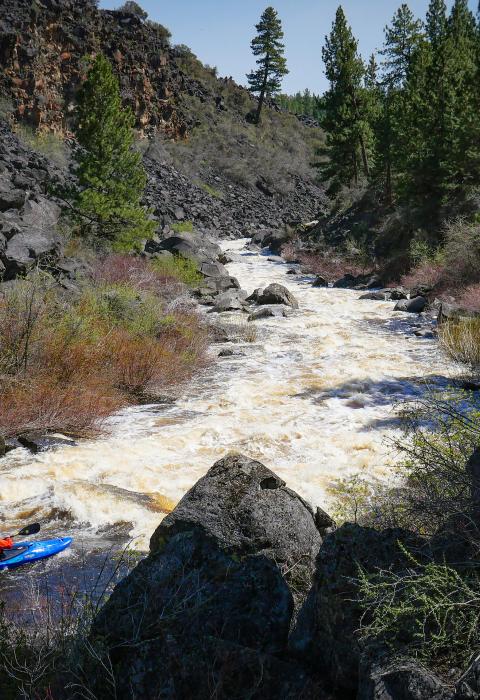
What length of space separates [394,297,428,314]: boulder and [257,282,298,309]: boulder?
322 centimetres

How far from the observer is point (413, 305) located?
16375mm

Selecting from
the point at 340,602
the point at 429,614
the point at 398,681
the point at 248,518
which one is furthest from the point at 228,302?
the point at 398,681

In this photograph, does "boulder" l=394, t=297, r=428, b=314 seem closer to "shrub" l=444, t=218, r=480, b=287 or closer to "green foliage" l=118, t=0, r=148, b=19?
"shrub" l=444, t=218, r=480, b=287

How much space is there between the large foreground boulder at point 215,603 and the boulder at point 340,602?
129 millimetres

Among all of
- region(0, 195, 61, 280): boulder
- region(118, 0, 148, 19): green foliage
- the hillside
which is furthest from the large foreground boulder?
region(118, 0, 148, 19): green foliage

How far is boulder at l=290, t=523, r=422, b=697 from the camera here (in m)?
2.46

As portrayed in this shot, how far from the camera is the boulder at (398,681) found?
6.44 ft

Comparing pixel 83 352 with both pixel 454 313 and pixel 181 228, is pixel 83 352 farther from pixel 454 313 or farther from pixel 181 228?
pixel 181 228

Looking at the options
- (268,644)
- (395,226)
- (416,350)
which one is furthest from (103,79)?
(268,644)

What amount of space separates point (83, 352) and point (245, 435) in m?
3.36

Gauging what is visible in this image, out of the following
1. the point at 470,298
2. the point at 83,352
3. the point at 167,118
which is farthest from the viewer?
the point at 167,118

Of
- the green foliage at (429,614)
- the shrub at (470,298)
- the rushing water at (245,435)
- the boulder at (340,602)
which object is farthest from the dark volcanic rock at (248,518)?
the shrub at (470,298)

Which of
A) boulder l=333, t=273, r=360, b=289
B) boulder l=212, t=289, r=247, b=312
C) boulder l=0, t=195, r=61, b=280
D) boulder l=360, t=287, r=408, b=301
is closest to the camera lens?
boulder l=0, t=195, r=61, b=280

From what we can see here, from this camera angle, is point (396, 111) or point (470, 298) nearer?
point (470, 298)
